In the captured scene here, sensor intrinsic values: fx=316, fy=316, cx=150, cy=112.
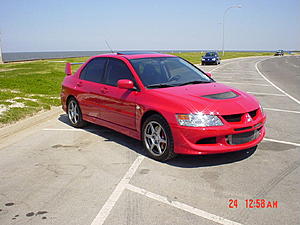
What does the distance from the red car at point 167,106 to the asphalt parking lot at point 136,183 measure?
347 millimetres

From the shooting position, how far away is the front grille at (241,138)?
4.32 meters

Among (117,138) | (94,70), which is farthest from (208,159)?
(94,70)

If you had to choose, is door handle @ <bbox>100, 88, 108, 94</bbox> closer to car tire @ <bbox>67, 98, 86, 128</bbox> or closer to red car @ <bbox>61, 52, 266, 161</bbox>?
red car @ <bbox>61, 52, 266, 161</bbox>

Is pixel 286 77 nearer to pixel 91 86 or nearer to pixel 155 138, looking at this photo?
pixel 91 86

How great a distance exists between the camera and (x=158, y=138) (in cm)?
475

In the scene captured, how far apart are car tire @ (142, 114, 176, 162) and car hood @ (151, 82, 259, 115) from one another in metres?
0.33

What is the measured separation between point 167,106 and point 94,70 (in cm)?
241

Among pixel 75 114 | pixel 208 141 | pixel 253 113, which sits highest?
pixel 253 113

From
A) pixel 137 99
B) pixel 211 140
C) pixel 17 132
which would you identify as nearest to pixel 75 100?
pixel 17 132

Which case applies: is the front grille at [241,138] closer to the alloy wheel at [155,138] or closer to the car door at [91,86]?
the alloy wheel at [155,138]

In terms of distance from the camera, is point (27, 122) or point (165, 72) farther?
point (27, 122)

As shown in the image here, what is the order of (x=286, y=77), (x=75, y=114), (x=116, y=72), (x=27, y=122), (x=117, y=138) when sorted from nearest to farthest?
(x=116, y=72), (x=117, y=138), (x=75, y=114), (x=27, y=122), (x=286, y=77)

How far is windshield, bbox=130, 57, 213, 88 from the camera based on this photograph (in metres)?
5.18

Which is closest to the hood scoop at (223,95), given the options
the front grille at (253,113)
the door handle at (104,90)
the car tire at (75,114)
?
the front grille at (253,113)
